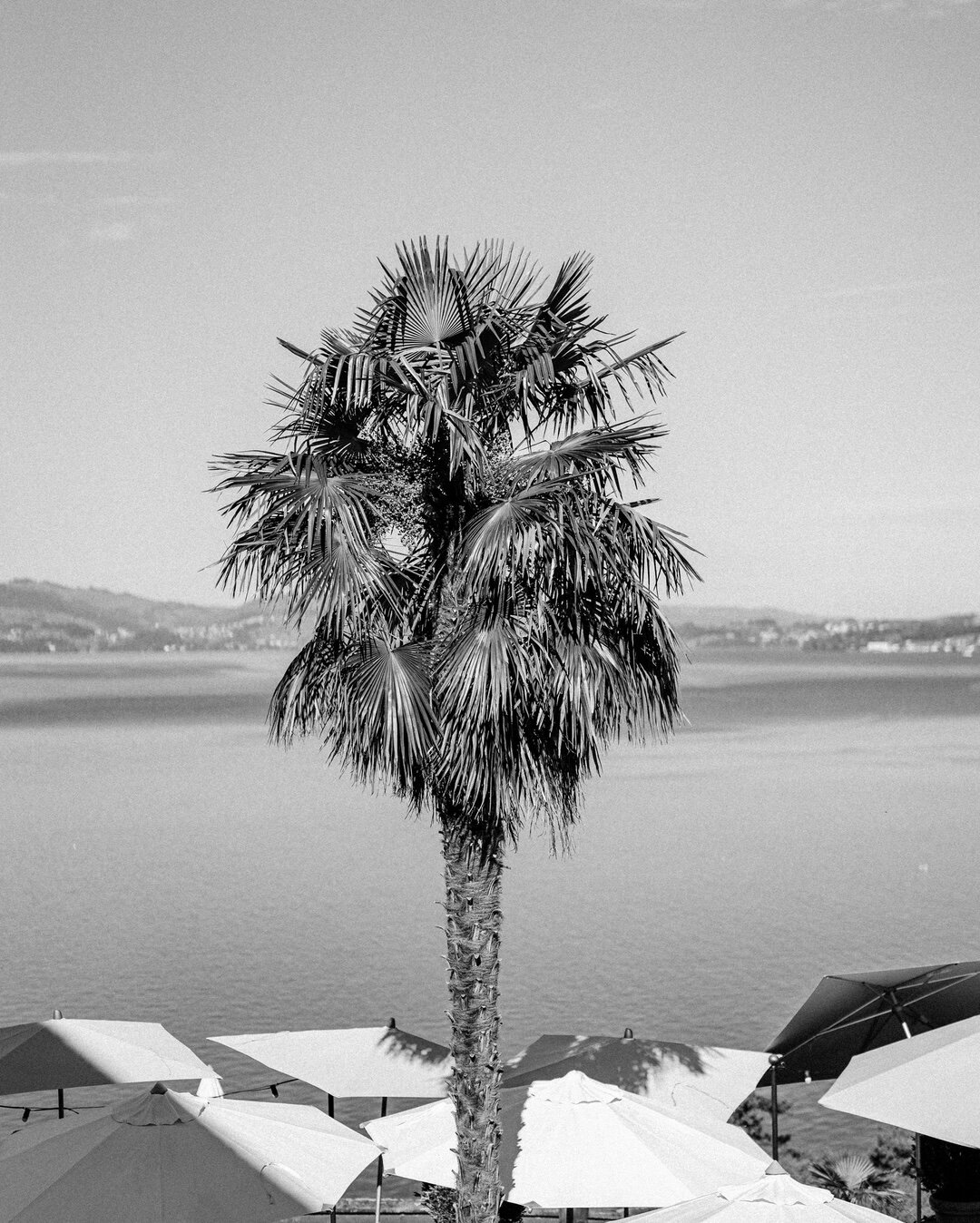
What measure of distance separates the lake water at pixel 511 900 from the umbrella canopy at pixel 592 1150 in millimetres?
11117

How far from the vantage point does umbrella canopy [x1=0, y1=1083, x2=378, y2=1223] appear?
7.79 meters

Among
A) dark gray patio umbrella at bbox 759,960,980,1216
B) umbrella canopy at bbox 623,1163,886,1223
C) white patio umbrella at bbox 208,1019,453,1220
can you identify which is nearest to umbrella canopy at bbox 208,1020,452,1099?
white patio umbrella at bbox 208,1019,453,1220

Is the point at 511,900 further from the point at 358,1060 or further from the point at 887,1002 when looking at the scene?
the point at 887,1002

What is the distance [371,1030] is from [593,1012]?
640 inches

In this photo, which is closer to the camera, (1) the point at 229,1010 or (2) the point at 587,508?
(2) the point at 587,508

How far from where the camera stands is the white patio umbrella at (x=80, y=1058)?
11.8 meters

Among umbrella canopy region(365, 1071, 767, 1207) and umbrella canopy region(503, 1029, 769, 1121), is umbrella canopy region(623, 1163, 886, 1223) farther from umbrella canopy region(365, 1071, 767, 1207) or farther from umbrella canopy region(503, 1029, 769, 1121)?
umbrella canopy region(503, 1029, 769, 1121)

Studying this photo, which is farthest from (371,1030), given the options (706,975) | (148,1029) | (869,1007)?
(706,975)

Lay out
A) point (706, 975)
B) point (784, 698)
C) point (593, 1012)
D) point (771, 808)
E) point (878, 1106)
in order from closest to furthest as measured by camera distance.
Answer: point (878, 1106)
point (593, 1012)
point (706, 975)
point (771, 808)
point (784, 698)

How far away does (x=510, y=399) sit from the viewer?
409 inches

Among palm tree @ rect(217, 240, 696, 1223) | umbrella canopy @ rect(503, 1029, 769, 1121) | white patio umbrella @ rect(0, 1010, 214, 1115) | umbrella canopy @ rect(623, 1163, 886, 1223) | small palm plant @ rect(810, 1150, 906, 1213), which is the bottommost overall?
small palm plant @ rect(810, 1150, 906, 1213)

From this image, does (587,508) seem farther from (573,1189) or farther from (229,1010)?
(229,1010)

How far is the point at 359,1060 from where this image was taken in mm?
12258

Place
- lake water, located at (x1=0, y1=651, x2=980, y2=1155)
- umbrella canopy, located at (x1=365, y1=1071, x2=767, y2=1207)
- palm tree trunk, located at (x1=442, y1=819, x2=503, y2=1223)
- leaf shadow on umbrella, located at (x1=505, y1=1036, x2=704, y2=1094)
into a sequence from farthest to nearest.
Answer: lake water, located at (x1=0, y1=651, x2=980, y2=1155) → leaf shadow on umbrella, located at (x1=505, y1=1036, x2=704, y2=1094) → palm tree trunk, located at (x1=442, y1=819, x2=503, y2=1223) → umbrella canopy, located at (x1=365, y1=1071, x2=767, y2=1207)
